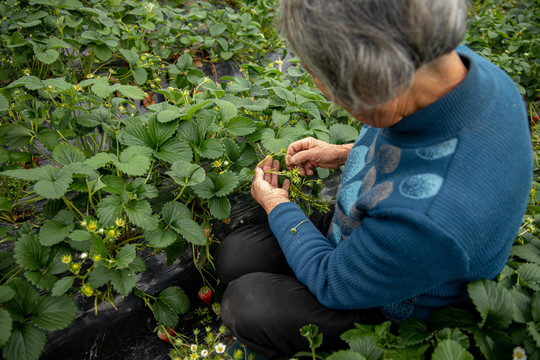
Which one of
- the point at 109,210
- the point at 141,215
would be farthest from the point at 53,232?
the point at 141,215

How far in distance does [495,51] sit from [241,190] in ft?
9.11

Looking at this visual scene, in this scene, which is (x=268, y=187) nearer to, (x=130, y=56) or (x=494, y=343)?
(x=494, y=343)

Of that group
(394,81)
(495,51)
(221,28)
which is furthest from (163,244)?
(495,51)

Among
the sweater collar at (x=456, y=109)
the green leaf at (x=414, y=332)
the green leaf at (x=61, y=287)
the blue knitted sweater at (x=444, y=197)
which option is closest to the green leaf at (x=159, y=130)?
the green leaf at (x=61, y=287)

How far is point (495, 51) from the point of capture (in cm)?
309

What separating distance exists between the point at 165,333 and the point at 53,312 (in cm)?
48

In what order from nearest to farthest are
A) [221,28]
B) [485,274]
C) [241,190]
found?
1. [485,274]
2. [241,190]
3. [221,28]

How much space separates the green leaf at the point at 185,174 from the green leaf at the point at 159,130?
0.17m

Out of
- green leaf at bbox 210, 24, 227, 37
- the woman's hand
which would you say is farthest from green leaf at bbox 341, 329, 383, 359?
green leaf at bbox 210, 24, 227, 37

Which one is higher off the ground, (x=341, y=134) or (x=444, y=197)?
(x=444, y=197)

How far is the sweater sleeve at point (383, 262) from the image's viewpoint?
794 millimetres

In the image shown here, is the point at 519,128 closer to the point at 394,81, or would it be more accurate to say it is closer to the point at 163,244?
the point at 394,81

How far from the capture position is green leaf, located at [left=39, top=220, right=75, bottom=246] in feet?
3.79

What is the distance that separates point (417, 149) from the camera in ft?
2.86
